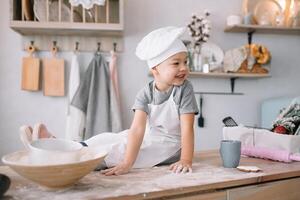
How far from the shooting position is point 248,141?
48.3 inches

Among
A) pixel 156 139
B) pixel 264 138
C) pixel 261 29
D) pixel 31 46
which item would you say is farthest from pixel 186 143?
pixel 261 29

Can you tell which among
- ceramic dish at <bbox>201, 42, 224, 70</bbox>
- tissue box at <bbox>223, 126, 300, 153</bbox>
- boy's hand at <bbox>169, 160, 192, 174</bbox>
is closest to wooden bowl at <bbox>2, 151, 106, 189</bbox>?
boy's hand at <bbox>169, 160, 192, 174</bbox>

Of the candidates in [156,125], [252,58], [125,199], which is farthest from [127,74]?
[125,199]

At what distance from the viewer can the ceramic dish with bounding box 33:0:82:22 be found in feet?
6.65

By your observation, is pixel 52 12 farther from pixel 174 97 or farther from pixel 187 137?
pixel 187 137

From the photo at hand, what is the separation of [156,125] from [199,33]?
4.18ft

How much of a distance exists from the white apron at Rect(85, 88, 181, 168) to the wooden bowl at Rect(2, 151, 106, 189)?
0.95 ft

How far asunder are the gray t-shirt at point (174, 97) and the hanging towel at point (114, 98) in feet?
3.39

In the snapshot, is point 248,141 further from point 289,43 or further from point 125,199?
point 289,43

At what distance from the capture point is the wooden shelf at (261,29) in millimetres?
2260

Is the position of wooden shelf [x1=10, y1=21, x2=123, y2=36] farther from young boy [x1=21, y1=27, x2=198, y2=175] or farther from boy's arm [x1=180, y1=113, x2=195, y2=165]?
boy's arm [x1=180, y1=113, x2=195, y2=165]

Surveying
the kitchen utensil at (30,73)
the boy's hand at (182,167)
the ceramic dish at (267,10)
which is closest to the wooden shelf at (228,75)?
the ceramic dish at (267,10)

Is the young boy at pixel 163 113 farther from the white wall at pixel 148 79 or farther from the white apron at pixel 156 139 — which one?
the white wall at pixel 148 79

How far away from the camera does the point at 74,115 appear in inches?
82.0
